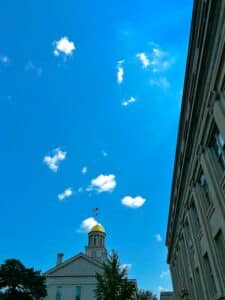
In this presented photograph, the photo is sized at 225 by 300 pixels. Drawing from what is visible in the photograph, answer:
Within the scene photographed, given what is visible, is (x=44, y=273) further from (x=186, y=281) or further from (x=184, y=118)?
(x=184, y=118)

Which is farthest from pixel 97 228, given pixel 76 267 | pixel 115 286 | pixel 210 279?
pixel 210 279

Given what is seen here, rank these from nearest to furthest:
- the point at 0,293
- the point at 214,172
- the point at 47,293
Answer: the point at 214,172 → the point at 0,293 → the point at 47,293

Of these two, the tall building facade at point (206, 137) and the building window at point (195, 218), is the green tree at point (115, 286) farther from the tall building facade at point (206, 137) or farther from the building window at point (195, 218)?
the building window at point (195, 218)

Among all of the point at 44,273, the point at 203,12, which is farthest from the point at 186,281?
the point at 44,273

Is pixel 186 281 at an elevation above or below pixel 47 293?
below

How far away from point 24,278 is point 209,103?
3796 cm

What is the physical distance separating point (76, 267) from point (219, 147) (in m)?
40.1

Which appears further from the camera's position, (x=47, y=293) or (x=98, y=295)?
(x=47, y=293)

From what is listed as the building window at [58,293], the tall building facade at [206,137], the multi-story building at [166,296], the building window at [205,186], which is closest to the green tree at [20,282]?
the building window at [58,293]

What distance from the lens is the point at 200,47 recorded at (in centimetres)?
1034

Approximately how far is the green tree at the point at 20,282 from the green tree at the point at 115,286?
19.4 meters

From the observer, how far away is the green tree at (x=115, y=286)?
73.2ft

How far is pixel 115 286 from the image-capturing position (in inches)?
890

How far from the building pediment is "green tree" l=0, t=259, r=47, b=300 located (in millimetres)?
4582
